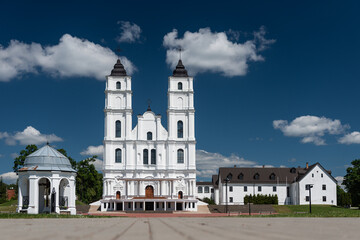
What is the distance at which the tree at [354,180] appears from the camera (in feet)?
228

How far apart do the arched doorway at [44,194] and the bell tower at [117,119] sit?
27.1 metres

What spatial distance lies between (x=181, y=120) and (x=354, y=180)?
26786 mm

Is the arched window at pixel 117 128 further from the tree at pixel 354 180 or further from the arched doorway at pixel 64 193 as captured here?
the tree at pixel 354 180

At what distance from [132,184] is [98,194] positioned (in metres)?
19.4

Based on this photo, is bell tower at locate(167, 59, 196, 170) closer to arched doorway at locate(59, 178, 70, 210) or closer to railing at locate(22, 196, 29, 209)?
arched doorway at locate(59, 178, 70, 210)

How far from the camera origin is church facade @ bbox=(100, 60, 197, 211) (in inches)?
2977

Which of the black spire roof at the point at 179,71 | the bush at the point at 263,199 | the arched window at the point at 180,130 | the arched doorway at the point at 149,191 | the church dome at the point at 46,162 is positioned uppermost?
the black spire roof at the point at 179,71

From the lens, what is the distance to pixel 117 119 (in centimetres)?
7756

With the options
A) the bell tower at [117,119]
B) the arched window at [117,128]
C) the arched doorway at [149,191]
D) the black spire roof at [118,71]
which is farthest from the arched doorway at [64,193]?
the black spire roof at [118,71]

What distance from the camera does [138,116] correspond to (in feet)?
257

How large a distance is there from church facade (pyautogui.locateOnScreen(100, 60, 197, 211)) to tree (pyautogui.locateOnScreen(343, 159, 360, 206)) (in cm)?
2238
